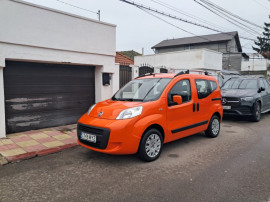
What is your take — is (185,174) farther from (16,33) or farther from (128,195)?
(16,33)

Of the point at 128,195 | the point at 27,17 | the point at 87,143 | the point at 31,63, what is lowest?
the point at 128,195

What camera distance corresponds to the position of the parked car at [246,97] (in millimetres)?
8398

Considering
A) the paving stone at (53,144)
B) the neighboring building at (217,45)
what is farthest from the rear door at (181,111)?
the neighboring building at (217,45)

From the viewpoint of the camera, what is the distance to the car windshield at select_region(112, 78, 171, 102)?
4.76m

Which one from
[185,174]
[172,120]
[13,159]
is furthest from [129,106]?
[13,159]

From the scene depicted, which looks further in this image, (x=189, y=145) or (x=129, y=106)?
(x=189, y=145)

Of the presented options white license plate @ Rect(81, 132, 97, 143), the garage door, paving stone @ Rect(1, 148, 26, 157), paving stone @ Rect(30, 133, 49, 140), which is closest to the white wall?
the garage door

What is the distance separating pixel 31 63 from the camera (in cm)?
668

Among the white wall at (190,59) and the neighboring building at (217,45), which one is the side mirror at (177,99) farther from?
the neighboring building at (217,45)

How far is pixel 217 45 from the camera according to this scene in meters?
33.6

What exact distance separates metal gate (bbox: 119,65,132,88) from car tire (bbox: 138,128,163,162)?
532 cm

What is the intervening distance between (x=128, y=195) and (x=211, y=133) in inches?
151

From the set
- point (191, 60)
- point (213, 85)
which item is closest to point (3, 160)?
point (213, 85)

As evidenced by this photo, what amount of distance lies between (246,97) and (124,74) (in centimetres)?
498
